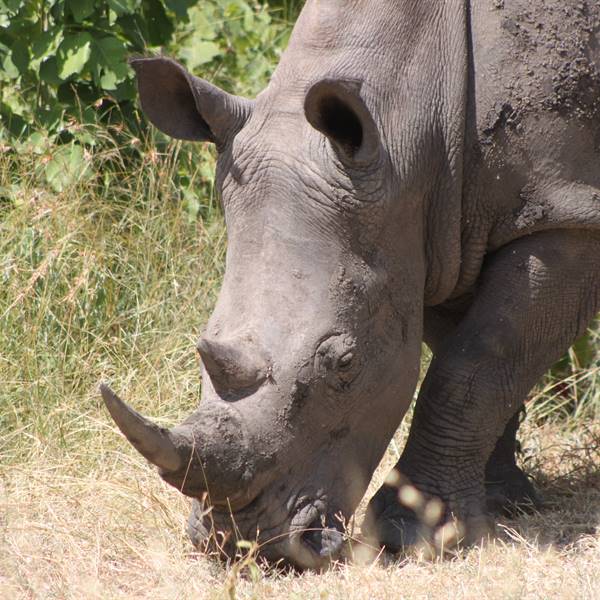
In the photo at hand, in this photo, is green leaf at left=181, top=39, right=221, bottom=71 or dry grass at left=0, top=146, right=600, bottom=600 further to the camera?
green leaf at left=181, top=39, right=221, bottom=71

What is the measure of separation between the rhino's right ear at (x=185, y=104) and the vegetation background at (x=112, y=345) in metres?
1.36

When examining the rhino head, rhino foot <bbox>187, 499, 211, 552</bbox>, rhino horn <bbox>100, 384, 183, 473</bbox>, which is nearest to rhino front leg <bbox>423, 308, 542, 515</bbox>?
the rhino head

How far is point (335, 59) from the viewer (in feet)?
14.8

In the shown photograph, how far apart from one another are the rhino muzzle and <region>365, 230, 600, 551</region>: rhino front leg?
0.78 metres

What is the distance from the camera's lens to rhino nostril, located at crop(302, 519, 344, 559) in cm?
428

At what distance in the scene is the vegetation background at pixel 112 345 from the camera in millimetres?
4496

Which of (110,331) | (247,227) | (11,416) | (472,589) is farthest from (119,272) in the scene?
(472,589)

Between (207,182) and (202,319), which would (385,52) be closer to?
(202,319)

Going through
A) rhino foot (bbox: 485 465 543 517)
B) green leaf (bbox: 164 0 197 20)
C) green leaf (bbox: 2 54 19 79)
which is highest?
green leaf (bbox: 164 0 197 20)

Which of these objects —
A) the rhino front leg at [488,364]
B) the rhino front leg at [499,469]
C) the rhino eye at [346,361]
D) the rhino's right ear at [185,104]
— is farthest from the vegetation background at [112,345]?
the rhino's right ear at [185,104]

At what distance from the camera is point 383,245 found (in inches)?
174

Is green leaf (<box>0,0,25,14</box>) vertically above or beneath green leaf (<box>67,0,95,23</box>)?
beneath

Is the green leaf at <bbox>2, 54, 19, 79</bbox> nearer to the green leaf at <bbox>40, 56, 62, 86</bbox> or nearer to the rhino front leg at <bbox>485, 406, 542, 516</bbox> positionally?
the green leaf at <bbox>40, 56, 62, 86</bbox>

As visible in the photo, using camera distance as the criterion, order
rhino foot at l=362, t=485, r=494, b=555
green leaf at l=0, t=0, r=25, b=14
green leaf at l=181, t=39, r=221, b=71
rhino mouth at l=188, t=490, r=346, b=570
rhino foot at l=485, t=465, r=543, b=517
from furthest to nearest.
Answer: green leaf at l=181, t=39, r=221, b=71
green leaf at l=0, t=0, r=25, b=14
rhino foot at l=485, t=465, r=543, b=517
rhino foot at l=362, t=485, r=494, b=555
rhino mouth at l=188, t=490, r=346, b=570
